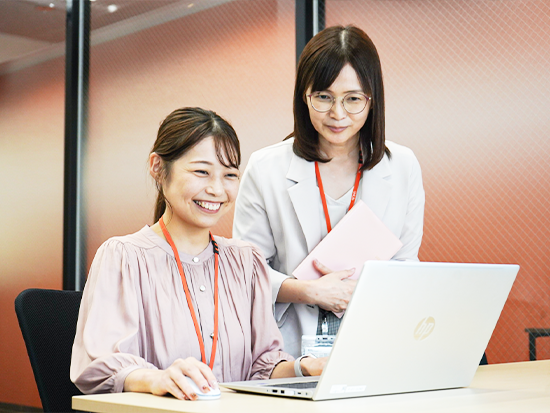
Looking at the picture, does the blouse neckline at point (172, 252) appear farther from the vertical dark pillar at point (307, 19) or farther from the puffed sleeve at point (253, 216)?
the vertical dark pillar at point (307, 19)

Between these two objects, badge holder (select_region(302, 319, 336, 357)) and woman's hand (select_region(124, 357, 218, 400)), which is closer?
woman's hand (select_region(124, 357, 218, 400))

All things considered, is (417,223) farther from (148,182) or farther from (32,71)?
(32,71)

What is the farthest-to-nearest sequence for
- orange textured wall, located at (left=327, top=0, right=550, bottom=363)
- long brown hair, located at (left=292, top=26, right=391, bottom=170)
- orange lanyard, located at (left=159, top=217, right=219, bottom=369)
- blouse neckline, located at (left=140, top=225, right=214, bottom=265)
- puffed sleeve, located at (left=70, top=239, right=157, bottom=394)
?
orange textured wall, located at (left=327, top=0, right=550, bottom=363) → long brown hair, located at (left=292, top=26, right=391, bottom=170) → blouse neckline, located at (left=140, top=225, right=214, bottom=265) → orange lanyard, located at (left=159, top=217, right=219, bottom=369) → puffed sleeve, located at (left=70, top=239, right=157, bottom=394)

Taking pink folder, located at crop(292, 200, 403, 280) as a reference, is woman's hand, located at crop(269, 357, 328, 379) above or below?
below

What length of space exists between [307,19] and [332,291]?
2092 millimetres

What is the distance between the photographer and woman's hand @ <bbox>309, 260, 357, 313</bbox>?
179cm

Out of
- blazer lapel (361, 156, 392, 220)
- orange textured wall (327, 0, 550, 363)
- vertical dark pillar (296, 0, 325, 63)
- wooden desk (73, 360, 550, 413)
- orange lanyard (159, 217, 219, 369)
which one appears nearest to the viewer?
wooden desk (73, 360, 550, 413)

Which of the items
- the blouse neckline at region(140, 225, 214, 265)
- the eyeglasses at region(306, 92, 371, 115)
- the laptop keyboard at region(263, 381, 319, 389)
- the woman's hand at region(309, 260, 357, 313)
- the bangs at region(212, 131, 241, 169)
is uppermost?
the eyeglasses at region(306, 92, 371, 115)

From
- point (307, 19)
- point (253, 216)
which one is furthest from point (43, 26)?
point (253, 216)

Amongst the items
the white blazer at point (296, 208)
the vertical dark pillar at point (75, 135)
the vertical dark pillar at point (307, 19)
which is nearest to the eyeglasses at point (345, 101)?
the white blazer at point (296, 208)

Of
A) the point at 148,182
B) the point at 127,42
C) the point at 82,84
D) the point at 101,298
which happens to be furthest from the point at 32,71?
the point at 101,298

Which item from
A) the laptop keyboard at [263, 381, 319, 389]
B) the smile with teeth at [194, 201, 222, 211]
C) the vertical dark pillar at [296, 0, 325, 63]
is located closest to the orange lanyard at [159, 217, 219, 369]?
the smile with teeth at [194, 201, 222, 211]

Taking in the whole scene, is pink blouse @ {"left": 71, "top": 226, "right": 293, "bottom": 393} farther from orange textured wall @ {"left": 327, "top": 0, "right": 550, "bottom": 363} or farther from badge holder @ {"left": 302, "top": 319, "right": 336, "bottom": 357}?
orange textured wall @ {"left": 327, "top": 0, "right": 550, "bottom": 363}

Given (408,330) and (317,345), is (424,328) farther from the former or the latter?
(317,345)
